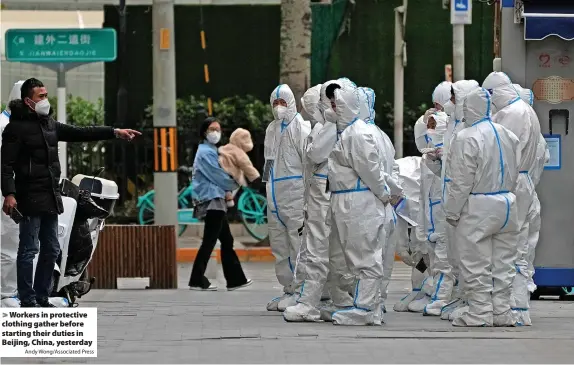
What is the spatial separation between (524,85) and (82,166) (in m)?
10.6

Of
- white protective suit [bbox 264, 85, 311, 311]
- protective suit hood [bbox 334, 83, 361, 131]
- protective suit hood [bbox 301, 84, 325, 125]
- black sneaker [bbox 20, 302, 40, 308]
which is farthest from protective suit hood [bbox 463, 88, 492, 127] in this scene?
black sneaker [bbox 20, 302, 40, 308]

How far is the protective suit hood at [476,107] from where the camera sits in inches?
494

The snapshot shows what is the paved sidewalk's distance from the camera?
10.4 meters

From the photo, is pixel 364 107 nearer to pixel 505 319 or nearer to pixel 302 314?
pixel 302 314

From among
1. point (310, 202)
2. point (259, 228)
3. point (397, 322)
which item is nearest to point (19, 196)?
point (310, 202)

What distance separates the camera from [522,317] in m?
12.8

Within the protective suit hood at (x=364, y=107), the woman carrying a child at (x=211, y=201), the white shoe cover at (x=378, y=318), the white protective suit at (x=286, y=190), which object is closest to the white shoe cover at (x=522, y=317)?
the white shoe cover at (x=378, y=318)

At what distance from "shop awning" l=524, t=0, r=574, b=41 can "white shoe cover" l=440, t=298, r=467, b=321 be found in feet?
9.53

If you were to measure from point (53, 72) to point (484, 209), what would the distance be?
17.0 meters

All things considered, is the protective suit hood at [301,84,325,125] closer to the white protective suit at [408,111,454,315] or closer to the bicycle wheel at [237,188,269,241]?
the white protective suit at [408,111,454,315]

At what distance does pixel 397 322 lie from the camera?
13.2 meters

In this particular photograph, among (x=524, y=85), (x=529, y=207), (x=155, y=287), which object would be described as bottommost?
(x=155, y=287)

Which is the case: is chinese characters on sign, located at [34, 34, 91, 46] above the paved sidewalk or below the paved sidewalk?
above

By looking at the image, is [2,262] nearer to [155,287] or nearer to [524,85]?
[155,287]
